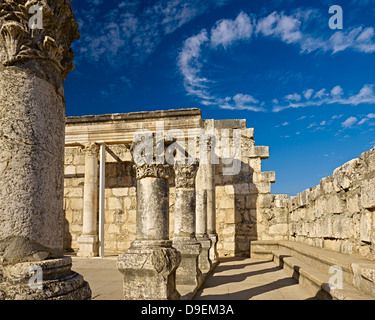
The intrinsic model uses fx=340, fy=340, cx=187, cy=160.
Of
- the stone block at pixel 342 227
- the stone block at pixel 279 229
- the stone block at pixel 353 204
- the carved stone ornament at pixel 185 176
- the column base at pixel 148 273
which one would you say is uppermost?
the carved stone ornament at pixel 185 176

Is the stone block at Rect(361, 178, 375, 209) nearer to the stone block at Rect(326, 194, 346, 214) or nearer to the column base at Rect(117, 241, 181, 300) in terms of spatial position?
the stone block at Rect(326, 194, 346, 214)

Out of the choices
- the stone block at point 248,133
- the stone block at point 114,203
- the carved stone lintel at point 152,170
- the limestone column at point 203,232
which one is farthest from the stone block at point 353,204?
the stone block at point 114,203

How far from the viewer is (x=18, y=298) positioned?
221 cm

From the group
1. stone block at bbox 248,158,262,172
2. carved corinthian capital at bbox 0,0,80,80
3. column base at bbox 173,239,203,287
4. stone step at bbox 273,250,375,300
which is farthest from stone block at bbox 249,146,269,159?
carved corinthian capital at bbox 0,0,80,80

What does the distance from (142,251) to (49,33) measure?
2.94m

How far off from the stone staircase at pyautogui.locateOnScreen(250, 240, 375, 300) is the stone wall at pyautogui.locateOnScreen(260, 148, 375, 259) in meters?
0.33

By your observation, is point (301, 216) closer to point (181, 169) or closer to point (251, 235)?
point (251, 235)

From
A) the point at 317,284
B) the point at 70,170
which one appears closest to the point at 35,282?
the point at 317,284

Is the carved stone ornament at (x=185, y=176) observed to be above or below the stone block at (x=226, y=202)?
above

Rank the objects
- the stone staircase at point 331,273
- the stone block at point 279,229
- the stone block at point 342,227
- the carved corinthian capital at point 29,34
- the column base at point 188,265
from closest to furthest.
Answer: the carved corinthian capital at point 29,34 < the stone staircase at point 331,273 < the stone block at point 342,227 < the column base at point 188,265 < the stone block at point 279,229

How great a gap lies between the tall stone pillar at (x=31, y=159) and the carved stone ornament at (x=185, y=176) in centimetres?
422

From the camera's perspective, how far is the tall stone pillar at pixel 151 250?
14.3ft

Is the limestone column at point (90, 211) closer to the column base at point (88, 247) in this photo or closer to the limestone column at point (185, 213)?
the column base at point (88, 247)

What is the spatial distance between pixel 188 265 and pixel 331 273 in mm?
2478
